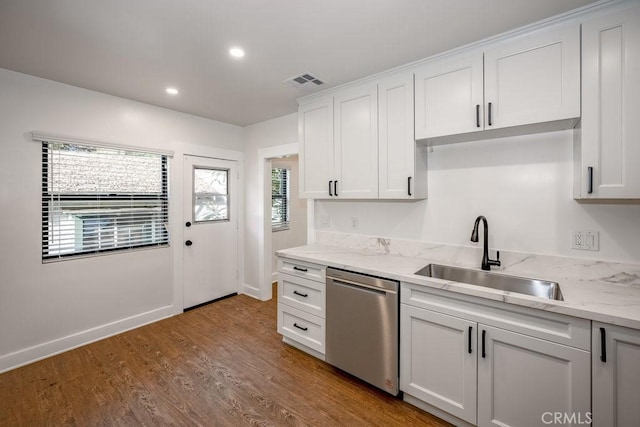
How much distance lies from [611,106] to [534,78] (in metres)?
0.42

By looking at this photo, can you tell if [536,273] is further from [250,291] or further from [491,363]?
[250,291]

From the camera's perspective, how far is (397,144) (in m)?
2.28

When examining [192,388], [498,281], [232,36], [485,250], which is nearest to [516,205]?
[485,250]

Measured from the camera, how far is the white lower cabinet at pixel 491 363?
4.51 ft

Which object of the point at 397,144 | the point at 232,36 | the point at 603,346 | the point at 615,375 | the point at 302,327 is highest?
the point at 232,36

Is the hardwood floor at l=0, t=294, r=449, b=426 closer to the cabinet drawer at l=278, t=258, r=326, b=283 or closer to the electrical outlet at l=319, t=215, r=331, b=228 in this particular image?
the cabinet drawer at l=278, t=258, r=326, b=283

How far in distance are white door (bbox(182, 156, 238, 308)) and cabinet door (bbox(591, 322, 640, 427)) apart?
12.3ft

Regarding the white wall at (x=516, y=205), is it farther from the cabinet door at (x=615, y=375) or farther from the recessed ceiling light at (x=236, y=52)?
the recessed ceiling light at (x=236, y=52)

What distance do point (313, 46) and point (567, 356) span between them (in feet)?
7.87

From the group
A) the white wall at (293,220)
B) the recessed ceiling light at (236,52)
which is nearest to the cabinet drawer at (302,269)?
the recessed ceiling light at (236,52)

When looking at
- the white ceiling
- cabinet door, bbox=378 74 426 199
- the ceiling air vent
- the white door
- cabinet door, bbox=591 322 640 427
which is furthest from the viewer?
the white door

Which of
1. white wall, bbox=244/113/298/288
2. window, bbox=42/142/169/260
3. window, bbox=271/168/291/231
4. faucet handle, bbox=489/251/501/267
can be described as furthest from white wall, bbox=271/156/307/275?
faucet handle, bbox=489/251/501/267

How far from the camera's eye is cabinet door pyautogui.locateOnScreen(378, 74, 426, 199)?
7.28 feet

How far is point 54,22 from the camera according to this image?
1.71 m
